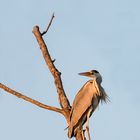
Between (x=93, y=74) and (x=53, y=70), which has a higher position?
(x=93, y=74)

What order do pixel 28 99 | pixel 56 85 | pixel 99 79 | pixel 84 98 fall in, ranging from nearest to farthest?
pixel 56 85
pixel 28 99
pixel 84 98
pixel 99 79

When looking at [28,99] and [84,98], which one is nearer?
[28,99]

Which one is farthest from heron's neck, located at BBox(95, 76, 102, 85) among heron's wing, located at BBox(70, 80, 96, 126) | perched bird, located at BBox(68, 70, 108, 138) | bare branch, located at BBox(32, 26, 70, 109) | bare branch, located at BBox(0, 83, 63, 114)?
bare branch, located at BBox(0, 83, 63, 114)

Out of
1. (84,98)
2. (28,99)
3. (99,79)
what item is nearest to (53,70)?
(28,99)

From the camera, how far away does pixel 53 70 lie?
27.6ft

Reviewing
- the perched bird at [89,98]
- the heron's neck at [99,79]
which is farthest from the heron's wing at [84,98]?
the heron's neck at [99,79]

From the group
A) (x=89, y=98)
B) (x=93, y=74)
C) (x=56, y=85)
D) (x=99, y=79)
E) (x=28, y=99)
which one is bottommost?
(x=28, y=99)

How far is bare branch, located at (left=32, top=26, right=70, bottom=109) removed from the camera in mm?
8203

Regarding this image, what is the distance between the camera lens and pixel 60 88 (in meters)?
8.29

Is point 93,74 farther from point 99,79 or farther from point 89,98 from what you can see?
point 89,98

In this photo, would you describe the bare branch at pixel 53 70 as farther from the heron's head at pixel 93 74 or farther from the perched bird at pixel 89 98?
the heron's head at pixel 93 74

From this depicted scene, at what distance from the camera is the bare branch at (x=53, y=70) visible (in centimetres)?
820

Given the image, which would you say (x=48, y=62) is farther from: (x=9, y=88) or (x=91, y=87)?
(x=91, y=87)

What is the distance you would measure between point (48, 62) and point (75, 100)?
2.71m
